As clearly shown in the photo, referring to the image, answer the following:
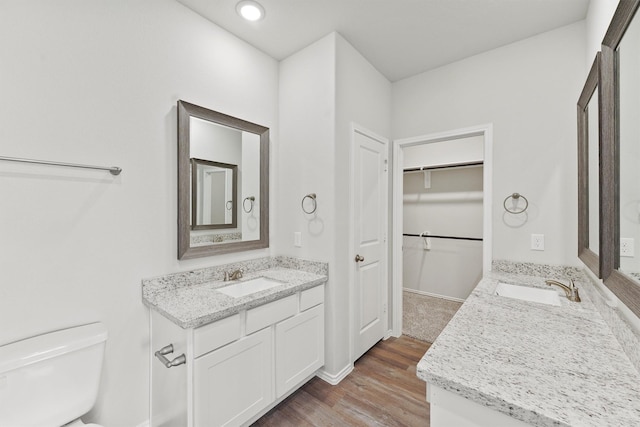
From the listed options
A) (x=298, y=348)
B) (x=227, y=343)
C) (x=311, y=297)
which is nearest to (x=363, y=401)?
(x=298, y=348)

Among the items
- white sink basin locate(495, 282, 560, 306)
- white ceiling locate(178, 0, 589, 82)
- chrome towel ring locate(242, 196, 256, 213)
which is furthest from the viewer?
chrome towel ring locate(242, 196, 256, 213)

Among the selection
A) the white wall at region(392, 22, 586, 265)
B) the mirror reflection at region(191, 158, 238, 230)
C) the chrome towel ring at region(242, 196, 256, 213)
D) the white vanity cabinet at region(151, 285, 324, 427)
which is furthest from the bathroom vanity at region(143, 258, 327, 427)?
the white wall at region(392, 22, 586, 265)

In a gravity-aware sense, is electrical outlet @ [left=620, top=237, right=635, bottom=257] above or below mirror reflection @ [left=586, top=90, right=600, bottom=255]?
below

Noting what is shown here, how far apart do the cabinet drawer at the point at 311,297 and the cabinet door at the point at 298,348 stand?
0.04m

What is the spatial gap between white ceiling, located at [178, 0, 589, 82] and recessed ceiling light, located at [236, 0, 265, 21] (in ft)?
0.13

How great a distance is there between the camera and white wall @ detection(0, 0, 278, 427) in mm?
1272

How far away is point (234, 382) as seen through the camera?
1.53 metres

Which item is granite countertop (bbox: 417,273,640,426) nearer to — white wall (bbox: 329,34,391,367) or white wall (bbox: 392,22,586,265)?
white wall (bbox: 392,22,586,265)

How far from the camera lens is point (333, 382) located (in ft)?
6.98

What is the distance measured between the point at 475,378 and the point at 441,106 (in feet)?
7.94

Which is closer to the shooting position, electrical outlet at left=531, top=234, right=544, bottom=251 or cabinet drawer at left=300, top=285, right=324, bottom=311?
cabinet drawer at left=300, top=285, right=324, bottom=311

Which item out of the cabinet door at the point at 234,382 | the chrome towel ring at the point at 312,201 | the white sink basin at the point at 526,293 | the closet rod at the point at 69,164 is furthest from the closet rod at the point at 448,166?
the closet rod at the point at 69,164

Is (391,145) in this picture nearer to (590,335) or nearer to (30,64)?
(590,335)

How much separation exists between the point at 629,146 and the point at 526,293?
1.32m
